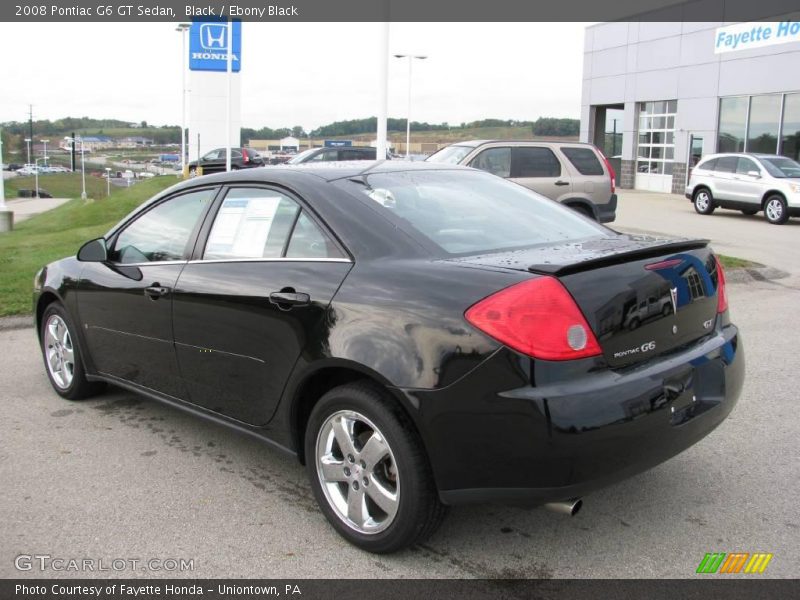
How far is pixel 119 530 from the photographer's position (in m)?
3.42

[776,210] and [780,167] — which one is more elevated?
[780,167]

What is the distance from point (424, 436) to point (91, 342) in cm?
289

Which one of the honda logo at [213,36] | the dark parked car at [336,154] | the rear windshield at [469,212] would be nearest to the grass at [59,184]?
the honda logo at [213,36]

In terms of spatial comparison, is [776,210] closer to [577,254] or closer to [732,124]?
[732,124]

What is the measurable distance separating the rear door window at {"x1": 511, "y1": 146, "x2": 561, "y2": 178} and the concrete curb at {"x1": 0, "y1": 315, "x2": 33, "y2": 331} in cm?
829

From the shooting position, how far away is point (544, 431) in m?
→ 2.70

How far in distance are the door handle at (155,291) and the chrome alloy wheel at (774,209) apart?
1834 cm

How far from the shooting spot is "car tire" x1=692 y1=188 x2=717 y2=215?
21.3m

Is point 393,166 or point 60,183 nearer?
point 393,166

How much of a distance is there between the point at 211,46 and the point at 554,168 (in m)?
35.5

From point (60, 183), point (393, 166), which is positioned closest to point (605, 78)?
point (393, 166)

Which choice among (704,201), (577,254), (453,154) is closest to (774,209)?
(704,201)

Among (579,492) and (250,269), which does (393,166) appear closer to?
(250,269)

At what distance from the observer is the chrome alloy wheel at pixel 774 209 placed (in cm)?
1895
